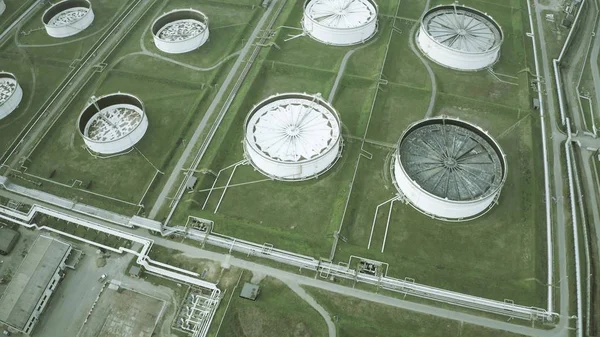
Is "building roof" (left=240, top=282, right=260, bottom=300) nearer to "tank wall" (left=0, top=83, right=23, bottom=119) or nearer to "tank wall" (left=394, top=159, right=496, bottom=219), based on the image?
"tank wall" (left=394, top=159, right=496, bottom=219)

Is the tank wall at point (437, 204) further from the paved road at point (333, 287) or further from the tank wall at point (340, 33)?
the tank wall at point (340, 33)

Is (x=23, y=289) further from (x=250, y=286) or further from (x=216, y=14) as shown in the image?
(x=216, y=14)

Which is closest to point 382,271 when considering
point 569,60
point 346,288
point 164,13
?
point 346,288

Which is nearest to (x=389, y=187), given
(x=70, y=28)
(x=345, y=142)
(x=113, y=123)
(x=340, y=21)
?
(x=345, y=142)

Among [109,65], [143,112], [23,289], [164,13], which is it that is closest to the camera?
[23,289]

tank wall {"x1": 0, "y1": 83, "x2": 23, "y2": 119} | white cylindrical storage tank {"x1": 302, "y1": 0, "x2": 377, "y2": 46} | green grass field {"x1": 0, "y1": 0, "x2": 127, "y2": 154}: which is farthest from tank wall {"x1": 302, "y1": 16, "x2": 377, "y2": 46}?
tank wall {"x1": 0, "y1": 83, "x2": 23, "y2": 119}

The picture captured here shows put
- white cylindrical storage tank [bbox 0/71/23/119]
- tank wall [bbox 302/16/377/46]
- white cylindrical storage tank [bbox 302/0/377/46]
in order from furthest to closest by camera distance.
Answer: white cylindrical storage tank [bbox 302/0/377/46], tank wall [bbox 302/16/377/46], white cylindrical storage tank [bbox 0/71/23/119]
